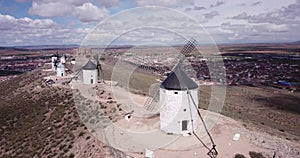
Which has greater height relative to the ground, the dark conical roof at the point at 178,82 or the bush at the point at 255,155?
the dark conical roof at the point at 178,82

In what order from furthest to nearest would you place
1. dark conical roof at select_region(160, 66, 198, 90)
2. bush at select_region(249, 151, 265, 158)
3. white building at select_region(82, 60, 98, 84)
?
white building at select_region(82, 60, 98, 84) < dark conical roof at select_region(160, 66, 198, 90) < bush at select_region(249, 151, 265, 158)

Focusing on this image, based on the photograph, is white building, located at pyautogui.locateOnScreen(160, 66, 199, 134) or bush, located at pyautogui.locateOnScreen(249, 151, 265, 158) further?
white building, located at pyautogui.locateOnScreen(160, 66, 199, 134)

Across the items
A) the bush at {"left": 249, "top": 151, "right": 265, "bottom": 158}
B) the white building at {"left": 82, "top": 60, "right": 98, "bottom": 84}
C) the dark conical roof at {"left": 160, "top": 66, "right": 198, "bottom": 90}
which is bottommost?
the bush at {"left": 249, "top": 151, "right": 265, "bottom": 158}

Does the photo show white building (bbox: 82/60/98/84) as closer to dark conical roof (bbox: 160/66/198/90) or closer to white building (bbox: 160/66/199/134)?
white building (bbox: 160/66/199/134)

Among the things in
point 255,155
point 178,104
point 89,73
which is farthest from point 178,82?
point 89,73

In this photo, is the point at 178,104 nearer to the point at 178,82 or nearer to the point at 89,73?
the point at 178,82

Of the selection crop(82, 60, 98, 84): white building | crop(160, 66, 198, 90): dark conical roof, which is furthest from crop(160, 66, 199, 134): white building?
crop(82, 60, 98, 84): white building

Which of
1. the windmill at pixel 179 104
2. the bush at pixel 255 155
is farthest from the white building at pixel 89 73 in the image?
the bush at pixel 255 155

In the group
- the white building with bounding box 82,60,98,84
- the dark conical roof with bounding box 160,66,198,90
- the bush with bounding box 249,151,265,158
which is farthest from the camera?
the white building with bounding box 82,60,98,84

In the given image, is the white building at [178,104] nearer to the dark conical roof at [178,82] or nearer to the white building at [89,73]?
the dark conical roof at [178,82]
